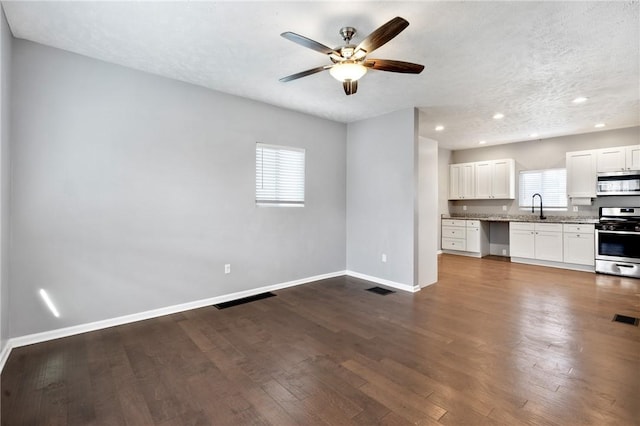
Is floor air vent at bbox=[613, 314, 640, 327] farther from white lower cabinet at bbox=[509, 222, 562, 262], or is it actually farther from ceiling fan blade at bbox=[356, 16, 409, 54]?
ceiling fan blade at bbox=[356, 16, 409, 54]

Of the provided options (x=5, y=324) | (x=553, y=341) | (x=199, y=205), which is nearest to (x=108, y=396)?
(x=5, y=324)

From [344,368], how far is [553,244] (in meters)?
5.85

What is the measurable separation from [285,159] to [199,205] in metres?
1.56

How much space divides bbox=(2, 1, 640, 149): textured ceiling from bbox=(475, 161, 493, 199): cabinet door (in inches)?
116

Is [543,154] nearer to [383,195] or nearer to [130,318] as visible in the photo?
[383,195]

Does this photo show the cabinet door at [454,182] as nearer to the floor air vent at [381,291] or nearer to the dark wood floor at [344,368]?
the dark wood floor at [344,368]

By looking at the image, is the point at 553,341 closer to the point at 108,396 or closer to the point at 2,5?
the point at 108,396

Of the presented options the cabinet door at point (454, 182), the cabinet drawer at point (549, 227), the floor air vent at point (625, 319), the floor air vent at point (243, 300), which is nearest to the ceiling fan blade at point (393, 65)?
the floor air vent at point (243, 300)

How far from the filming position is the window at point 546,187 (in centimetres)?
650

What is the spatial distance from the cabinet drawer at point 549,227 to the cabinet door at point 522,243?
0.17 metres

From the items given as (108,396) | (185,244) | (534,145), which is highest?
(534,145)

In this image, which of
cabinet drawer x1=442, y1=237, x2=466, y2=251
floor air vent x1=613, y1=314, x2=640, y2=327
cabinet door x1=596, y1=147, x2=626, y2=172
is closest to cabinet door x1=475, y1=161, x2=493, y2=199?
cabinet drawer x1=442, y1=237, x2=466, y2=251

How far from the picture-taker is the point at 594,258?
5504 mm

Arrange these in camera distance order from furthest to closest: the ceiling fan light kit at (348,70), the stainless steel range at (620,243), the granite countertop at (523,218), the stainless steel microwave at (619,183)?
the granite countertop at (523,218) < the stainless steel microwave at (619,183) < the stainless steel range at (620,243) < the ceiling fan light kit at (348,70)
